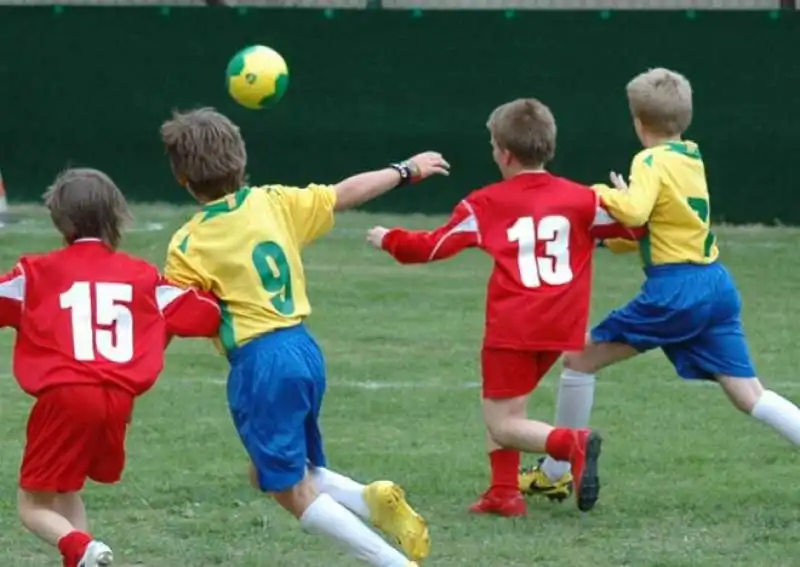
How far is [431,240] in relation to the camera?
6832mm

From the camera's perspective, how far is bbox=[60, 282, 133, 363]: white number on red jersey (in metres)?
5.69

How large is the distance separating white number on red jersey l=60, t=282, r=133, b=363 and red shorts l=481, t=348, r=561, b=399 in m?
1.64

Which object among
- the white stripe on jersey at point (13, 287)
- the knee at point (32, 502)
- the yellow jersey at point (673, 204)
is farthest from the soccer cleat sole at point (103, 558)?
the yellow jersey at point (673, 204)

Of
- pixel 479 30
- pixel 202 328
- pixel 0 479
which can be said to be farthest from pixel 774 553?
pixel 479 30

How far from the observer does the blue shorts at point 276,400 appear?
5.86 meters

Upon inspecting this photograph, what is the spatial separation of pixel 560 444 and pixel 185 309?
5.05 feet

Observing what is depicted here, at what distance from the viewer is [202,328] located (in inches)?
231

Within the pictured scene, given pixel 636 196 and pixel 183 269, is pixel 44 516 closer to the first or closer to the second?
pixel 183 269

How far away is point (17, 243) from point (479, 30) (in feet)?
14.8

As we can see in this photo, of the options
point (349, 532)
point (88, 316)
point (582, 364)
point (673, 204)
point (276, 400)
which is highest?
point (673, 204)

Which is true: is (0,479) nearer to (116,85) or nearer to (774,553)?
(774,553)

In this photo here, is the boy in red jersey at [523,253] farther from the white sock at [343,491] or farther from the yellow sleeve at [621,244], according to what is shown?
the white sock at [343,491]

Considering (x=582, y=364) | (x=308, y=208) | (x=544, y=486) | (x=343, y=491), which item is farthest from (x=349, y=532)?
(x=582, y=364)

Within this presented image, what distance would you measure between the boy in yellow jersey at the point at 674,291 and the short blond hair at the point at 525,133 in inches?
12.3
